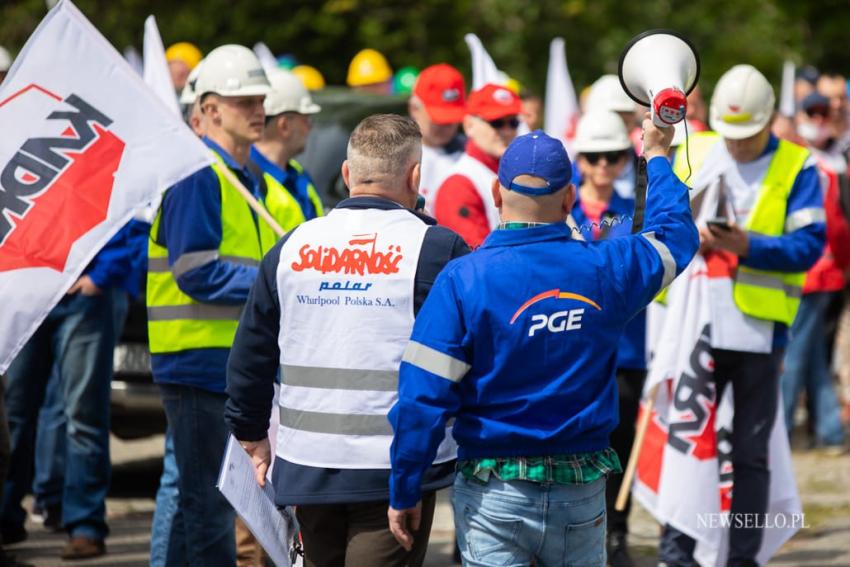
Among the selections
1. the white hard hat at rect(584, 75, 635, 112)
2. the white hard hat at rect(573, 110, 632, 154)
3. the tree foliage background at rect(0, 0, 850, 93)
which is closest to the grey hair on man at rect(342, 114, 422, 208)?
the white hard hat at rect(573, 110, 632, 154)

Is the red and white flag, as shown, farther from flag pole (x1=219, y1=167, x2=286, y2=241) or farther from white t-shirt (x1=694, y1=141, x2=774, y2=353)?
flag pole (x1=219, y1=167, x2=286, y2=241)

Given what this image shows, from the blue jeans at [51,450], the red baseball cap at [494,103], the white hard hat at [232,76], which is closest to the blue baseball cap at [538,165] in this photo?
the white hard hat at [232,76]

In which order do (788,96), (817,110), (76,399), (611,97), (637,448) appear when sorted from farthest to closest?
(788,96), (817,110), (611,97), (76,399), (637,448)

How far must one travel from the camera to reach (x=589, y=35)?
770 inches

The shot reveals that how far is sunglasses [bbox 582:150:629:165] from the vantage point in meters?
7.72

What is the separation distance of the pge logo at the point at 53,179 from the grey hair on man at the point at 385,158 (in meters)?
1.36

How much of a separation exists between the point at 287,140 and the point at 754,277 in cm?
220

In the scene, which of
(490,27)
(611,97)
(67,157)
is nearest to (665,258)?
(67,157)

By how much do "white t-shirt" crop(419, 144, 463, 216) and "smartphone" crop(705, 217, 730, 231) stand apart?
215cm

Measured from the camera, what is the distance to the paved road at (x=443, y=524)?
7641mm

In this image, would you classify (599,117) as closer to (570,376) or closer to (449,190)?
(449,190)

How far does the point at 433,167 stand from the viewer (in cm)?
880

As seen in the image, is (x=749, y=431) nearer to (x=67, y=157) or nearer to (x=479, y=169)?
(x=479, y=169)

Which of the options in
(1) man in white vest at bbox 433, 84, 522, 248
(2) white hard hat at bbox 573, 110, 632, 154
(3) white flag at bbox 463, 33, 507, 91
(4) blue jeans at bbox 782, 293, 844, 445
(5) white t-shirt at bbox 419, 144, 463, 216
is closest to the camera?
(1) man in white vest at bbox 433, 84, 522, 248
